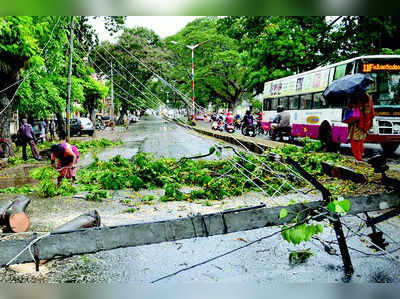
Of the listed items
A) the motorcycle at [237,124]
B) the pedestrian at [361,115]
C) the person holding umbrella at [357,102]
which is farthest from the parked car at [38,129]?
the pedestrian at [361,115]

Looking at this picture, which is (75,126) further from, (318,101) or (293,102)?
(318,101)

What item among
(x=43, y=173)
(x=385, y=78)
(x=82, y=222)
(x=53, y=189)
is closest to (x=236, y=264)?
(x=82, y=222)

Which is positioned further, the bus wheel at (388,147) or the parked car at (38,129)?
the parked car at (38,129)

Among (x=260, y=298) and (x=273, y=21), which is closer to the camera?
(x=260, y=298)

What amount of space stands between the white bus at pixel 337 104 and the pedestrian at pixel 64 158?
9.05m

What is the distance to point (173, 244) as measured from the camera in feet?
15.4

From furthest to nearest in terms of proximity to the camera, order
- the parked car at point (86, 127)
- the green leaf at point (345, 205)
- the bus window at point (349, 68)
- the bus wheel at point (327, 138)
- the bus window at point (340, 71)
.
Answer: the parked car at point (86, 127), the bus wheel at point (327, 138), the bus window at point (340, 71), the bus window at point (349, 68), the green leaf at point (345, 205)

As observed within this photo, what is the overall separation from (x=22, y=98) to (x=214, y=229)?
1602 centimetres

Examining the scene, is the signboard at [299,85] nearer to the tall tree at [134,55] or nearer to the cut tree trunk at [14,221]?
the cut tree trunk at [14,221]

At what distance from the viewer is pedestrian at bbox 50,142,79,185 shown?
8.33 m

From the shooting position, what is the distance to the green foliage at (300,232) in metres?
2.91

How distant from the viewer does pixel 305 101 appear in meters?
17.6

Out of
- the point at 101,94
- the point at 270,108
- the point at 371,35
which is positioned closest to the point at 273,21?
the point at 371,35

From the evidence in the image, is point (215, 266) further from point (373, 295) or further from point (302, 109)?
point (302, 109)
